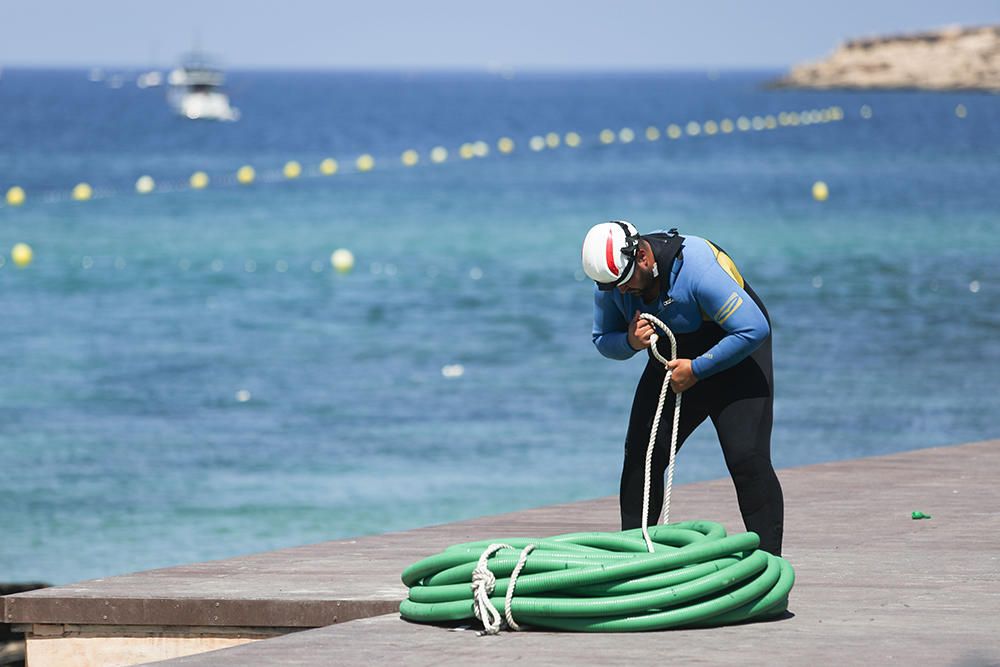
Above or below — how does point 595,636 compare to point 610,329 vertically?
below

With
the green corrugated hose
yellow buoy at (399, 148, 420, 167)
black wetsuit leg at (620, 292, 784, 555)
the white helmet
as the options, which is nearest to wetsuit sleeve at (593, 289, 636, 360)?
black wetsuit leg at (620, 292, 784, 555)

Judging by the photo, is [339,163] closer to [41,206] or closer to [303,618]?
[41,206]

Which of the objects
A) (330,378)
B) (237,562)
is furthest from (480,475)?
(237,562)

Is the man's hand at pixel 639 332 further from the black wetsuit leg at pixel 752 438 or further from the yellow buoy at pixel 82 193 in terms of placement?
the yellow buoy at pixel 82 193

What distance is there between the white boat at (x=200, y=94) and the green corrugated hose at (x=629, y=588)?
104 m

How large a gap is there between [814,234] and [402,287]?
12.4 m

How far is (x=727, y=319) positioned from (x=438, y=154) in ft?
225

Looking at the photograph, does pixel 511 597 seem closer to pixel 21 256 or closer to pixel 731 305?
pixel 731 305

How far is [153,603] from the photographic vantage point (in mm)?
6539

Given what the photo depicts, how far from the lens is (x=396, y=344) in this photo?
950 inches

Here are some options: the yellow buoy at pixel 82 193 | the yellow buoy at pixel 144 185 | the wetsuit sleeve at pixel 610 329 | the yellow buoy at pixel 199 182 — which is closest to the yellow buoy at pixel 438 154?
the yellow buoy at pixel 199 182

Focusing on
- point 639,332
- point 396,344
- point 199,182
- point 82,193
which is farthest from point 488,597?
point 82,193

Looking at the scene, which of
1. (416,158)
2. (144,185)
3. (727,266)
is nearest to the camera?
(727,266)

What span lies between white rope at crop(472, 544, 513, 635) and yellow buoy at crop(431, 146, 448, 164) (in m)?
61.4
